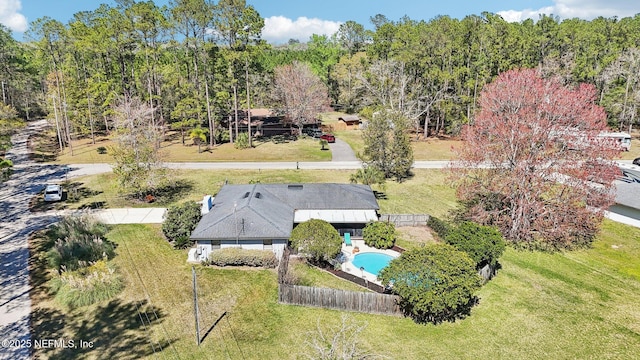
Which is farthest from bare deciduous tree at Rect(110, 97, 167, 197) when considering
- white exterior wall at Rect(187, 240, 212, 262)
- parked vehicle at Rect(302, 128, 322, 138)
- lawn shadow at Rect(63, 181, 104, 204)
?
parked vehicle at Rect(302, 128, 322, 138)

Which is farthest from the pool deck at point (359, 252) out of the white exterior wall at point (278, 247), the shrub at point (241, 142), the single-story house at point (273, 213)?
the shrub at point (241, 142)

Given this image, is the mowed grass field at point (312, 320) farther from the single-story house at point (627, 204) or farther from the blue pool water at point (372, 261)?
the single-story house at point (627, 204)

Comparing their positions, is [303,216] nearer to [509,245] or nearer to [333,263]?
[333,263]

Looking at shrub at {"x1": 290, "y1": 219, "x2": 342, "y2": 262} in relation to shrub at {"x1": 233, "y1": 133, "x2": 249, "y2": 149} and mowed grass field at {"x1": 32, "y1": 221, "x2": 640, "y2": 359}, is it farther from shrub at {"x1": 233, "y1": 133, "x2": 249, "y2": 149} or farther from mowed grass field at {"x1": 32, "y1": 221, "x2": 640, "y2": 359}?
shrub at {"x1": 233, "y1": 133, "x2": 249, "y2": 149}

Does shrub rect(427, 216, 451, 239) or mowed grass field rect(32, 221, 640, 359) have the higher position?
shrub rect(427, 216, 451, 239)

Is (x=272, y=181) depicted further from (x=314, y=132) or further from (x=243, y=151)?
(x=314, y=132)

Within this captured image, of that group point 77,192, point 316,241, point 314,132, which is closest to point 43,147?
point 77,192
